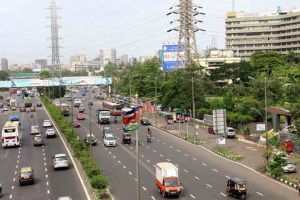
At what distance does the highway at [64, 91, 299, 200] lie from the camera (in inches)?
1566

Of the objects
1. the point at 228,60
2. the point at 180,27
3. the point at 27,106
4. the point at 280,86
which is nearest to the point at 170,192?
the point at 280,86

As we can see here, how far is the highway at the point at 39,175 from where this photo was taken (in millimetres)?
41406

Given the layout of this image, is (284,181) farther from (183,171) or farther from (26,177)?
(26,177)

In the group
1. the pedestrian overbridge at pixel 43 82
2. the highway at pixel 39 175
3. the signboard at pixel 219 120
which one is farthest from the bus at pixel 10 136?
the pedestrian overbridge at pixel 43 82

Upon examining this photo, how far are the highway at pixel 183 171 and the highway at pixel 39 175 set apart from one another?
3.95m

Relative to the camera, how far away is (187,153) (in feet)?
200

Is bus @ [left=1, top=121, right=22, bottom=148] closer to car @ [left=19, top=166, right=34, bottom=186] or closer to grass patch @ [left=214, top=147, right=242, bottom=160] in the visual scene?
car @ [left=19, top=166, right=34, bottom=186]

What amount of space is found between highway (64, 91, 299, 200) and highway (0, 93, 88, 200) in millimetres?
3946

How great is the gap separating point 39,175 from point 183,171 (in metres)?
15.1

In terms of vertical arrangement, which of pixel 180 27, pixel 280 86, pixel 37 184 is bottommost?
pixel 37 184

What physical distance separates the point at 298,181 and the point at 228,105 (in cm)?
4655

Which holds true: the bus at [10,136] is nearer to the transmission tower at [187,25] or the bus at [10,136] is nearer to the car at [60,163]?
the car at [60,163]

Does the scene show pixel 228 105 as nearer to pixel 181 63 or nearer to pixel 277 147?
pixel 277 147

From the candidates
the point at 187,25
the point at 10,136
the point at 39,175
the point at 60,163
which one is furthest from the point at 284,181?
the point at 187,25
